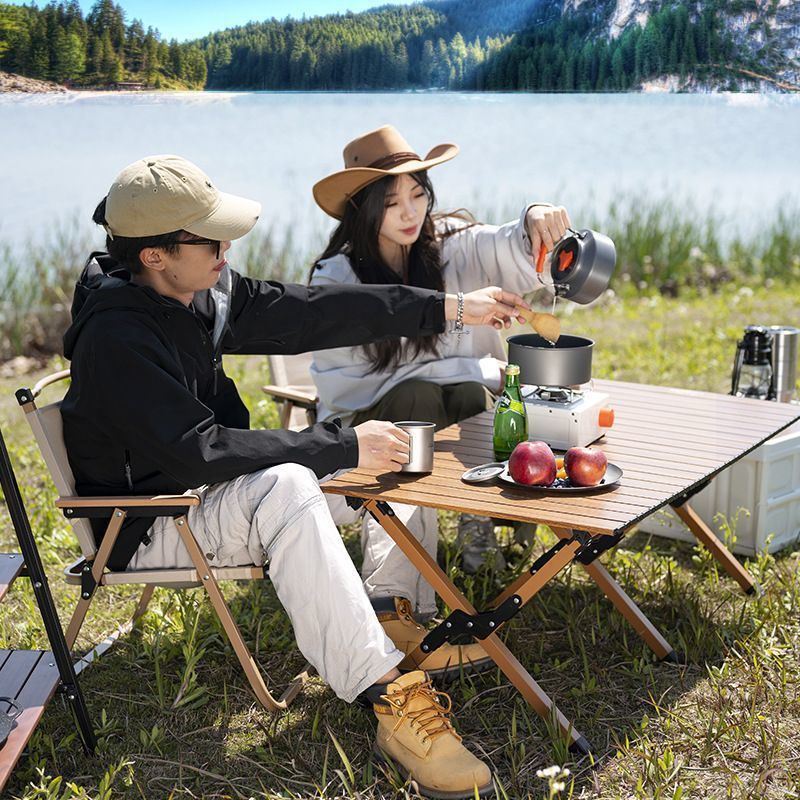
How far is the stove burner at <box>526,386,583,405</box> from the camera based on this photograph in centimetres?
303

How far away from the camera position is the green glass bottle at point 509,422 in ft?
9.69

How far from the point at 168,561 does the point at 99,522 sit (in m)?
0.21

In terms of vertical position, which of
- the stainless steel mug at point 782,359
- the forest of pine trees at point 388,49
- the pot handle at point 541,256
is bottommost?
the stainless steel mug at point 782,359

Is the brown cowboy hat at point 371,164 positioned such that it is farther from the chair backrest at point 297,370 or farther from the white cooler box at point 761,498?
the white cooler box at point 761,498

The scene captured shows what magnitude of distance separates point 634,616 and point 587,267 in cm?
103

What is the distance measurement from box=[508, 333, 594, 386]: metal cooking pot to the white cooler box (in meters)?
0.93

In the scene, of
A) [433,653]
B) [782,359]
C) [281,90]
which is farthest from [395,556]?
[281,90]

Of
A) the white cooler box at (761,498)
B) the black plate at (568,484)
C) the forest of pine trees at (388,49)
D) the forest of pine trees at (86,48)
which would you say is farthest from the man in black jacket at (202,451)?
the forest of pine trees at (86,48)

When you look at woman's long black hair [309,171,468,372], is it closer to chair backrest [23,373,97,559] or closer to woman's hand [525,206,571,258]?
woman's hand [525,206,571,258]

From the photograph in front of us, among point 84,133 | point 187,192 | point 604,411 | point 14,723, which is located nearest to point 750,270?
point 84,133

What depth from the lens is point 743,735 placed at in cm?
263

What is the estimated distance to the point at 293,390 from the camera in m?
4.12

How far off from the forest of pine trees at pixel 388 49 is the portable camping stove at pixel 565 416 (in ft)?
11.2

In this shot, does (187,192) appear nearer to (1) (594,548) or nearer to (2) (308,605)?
(2) (308,605)
